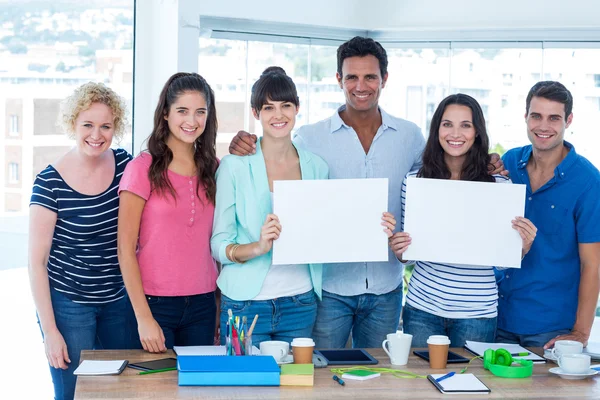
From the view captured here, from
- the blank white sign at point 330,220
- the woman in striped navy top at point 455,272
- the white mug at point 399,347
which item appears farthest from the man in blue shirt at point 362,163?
the white mug at point 399,347

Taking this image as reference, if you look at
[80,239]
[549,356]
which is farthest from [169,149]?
[549,356]

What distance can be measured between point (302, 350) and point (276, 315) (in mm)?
291

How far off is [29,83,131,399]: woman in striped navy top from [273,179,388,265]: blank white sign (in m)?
0.66

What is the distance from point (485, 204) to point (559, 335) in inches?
25.0

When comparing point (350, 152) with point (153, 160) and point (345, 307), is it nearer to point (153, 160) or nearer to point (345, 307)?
point (345, 307)

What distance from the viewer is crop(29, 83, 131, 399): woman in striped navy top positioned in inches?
105

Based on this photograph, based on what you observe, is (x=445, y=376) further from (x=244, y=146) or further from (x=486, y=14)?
(x=486, y=14)

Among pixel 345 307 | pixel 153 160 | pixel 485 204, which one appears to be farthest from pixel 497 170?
pixel 153 160

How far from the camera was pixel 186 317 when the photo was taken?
2732 mm

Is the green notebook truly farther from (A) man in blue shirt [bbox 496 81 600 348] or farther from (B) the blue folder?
(A) man in blue shirt [bbox 496 81 600 348]

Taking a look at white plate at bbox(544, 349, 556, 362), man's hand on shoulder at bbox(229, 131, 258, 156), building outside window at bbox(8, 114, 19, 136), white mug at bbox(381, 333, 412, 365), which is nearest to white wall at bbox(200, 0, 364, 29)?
building outside window at bbox(8, 114, 19, 136)

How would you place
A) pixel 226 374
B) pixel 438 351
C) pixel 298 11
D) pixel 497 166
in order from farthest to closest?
1. pixel 298 11
2. pixel 497 166
3. pixel 438 351
4. pixel 226 374

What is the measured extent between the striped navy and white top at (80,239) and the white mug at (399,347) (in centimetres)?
107

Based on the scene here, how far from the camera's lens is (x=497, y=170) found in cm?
288
